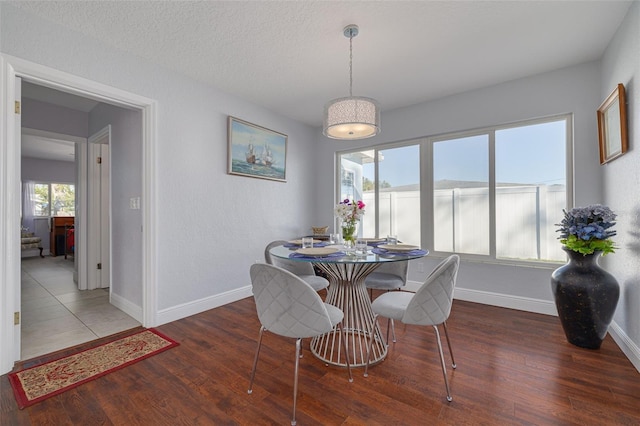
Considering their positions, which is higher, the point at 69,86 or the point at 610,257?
the point at 69,86

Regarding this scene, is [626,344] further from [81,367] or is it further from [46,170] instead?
[46,170]

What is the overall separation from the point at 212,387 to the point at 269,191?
255cm

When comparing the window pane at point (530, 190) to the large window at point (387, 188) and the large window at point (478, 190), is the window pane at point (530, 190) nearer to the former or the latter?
the large window at point (478, 190)

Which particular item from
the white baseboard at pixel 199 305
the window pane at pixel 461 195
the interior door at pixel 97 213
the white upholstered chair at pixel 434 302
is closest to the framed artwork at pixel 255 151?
the white baseboard at pixel 199 305

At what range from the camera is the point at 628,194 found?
6.61ft

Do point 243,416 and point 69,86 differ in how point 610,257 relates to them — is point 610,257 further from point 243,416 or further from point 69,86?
point 69,86

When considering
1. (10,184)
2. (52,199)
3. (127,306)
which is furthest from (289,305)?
(52,199)

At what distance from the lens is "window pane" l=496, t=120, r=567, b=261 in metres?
2.88

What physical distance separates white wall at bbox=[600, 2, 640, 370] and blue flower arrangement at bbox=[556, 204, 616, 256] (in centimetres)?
10

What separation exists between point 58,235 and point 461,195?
882 centimetres

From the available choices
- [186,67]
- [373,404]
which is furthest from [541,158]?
[186,67]

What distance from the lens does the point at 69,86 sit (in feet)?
6.84

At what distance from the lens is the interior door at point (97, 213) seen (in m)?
3.69

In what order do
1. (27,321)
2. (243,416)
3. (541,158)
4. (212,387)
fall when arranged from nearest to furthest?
(243,416) < (212,387) < (27,321) < (541,158)
